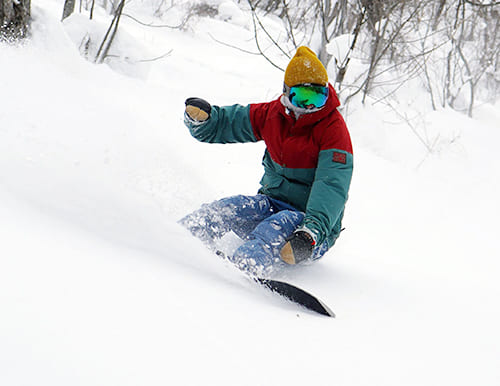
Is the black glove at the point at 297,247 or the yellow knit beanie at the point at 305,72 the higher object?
the yellow knit beanie at the point at 305,72

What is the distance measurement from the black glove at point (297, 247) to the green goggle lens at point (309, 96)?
1.72 feet

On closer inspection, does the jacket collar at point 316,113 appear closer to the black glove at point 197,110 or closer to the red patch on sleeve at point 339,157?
the red patch on sleeve at point 339,157

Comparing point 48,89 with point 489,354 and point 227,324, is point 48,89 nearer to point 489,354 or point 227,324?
point 227,324

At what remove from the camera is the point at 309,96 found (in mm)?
1807

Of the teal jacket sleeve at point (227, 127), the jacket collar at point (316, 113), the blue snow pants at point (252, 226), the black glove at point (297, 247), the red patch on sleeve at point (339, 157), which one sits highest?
the jacket collar at point (316, 113)

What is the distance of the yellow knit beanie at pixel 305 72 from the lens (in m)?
1.81

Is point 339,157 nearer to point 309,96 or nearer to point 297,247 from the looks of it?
point 309,96

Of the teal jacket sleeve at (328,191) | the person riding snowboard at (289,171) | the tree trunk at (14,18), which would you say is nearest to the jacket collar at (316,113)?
the person riding snowboard at (289,171)

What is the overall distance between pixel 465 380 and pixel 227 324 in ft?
1.64

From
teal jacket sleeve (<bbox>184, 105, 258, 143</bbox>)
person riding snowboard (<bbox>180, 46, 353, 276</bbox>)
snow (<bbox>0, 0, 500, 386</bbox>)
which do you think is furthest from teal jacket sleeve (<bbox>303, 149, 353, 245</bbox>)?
teal jacket sleeve (<bbox>184, 105, 258, 143</bbox>)

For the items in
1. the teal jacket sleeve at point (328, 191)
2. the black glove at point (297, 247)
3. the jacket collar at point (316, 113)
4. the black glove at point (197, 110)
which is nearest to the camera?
the black glove at point (297, 247)

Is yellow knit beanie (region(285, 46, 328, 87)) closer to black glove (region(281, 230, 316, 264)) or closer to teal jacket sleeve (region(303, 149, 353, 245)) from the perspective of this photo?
teal jacket sleeve (region(303, 149, 353, 245))

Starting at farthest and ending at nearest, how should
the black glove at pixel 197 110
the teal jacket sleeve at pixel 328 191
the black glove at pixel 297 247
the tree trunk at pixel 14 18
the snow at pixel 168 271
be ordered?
the tree trunk at pixel 14 18 < the black glove at pixel 197 110 < the teal jacket sleeve at pixel 328 191 < the black glove at pixel 297 247 < the snow at pixel 168 271

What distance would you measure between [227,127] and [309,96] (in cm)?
44
